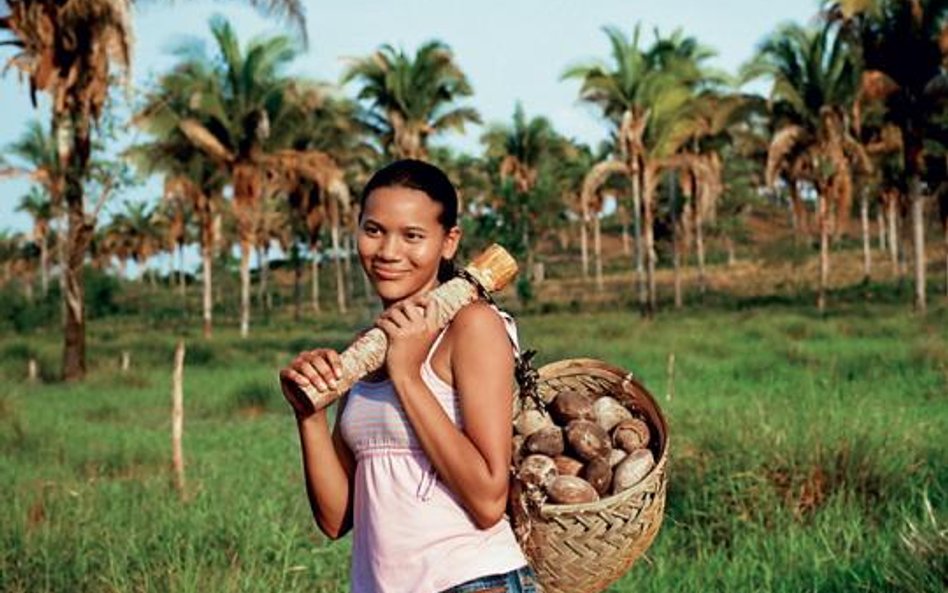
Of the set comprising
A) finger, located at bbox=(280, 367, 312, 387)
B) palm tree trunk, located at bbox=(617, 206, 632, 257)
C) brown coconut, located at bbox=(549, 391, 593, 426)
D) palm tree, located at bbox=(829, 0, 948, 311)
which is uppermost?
palm tree, located at bbox=(829, 0, 948, 311)

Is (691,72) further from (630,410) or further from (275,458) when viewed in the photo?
(630,410)

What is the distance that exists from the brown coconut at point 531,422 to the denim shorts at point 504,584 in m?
0.33

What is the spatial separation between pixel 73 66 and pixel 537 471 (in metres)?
16.8

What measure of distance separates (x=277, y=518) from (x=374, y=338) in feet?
Answer: 15.1

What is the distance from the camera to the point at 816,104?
2938 centimetres

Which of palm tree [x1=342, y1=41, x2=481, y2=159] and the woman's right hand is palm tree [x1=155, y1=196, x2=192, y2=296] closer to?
palm tree [x1=342, y1=41, x2=481, y2=159]

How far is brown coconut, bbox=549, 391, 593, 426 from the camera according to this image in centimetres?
242

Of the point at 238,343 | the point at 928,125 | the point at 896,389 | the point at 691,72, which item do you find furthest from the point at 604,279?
the point at 896,389

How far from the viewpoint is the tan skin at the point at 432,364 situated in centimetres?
197

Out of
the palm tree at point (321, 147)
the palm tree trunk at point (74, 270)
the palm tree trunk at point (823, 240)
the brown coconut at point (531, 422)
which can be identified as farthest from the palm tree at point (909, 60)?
the brown coconut at point (531, 422)

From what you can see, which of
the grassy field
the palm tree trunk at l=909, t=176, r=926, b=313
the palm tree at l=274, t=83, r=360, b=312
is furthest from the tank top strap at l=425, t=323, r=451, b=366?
the palm tree at l=274, t=83, r=360, b=312

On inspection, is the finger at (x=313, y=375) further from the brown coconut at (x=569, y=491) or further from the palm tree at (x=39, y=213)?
the palm tree at (x=39, y=213)

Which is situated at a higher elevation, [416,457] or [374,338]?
[374,338]

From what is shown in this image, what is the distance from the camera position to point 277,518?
21.0 ft
